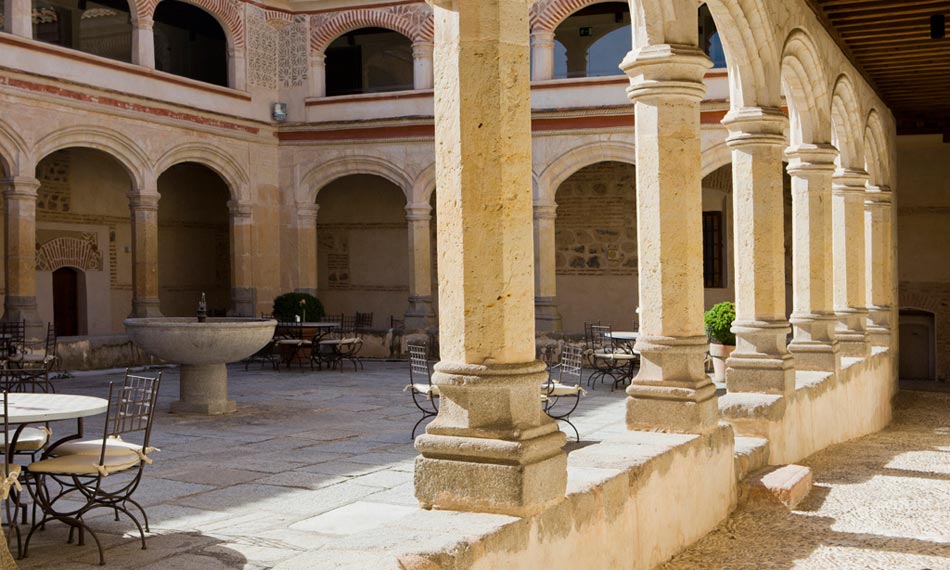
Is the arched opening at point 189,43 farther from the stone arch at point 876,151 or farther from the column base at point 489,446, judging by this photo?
the column base at point 489,446

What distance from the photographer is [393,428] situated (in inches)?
333

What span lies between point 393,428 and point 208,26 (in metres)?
12.9

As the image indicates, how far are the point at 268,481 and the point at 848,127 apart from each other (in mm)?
7341

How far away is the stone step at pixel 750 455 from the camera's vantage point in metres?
5.93

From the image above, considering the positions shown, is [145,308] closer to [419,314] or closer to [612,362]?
[419,314]

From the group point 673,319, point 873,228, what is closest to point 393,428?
point 673,319

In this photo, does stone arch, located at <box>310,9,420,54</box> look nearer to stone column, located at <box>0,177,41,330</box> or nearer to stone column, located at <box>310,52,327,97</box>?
stone column, located at <box>310,52,327,97</box>

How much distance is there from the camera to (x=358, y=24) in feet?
54.3

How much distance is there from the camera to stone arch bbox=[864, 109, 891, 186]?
12025 millimetres

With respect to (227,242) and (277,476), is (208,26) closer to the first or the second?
(227,242)

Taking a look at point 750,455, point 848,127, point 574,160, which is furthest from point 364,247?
point 750,455

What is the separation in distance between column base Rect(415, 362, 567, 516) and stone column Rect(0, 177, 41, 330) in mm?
11271

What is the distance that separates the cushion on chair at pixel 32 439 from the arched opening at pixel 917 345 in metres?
16.9

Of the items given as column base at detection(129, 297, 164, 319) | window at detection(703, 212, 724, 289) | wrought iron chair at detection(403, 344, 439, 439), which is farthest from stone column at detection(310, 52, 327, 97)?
wrought iron chair at detection(403, 344, 439, 439)
